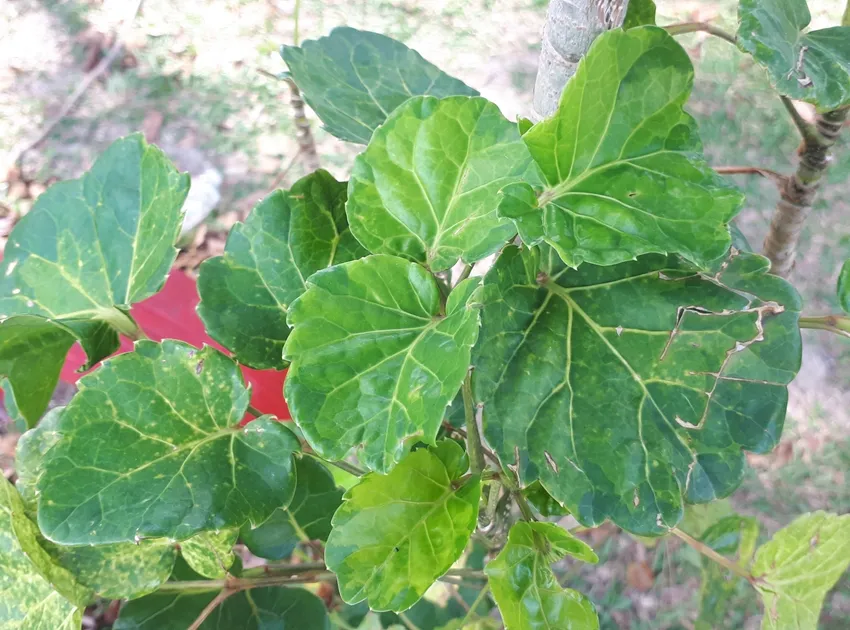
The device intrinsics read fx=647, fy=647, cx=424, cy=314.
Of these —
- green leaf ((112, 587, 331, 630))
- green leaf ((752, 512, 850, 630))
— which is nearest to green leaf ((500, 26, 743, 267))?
green leaf ((752, 512, 850, 630))

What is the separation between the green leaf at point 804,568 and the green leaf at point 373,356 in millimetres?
441

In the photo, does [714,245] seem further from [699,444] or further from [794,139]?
[794,139]

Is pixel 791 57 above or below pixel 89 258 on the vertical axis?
above

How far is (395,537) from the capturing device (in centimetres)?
52

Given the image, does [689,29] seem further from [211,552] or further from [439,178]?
[211,552]

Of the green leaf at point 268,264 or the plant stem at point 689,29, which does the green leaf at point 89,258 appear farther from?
the plant stem at point 689,29

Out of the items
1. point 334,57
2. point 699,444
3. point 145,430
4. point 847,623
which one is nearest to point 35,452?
point 145,430

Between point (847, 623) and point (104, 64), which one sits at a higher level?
point (104, 64)

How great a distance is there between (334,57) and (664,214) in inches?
16.0

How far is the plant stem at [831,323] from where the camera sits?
55 centimetres

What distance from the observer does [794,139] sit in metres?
1.71

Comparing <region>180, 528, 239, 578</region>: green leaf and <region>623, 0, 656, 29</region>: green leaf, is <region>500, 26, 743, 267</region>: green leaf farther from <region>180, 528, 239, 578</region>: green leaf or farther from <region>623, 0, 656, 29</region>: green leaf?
<region>180, 528, 239, 578</region>: green leaf

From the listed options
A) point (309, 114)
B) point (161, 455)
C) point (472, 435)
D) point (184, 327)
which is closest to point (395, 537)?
point (472, 435)

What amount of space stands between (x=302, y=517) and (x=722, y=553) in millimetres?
528
